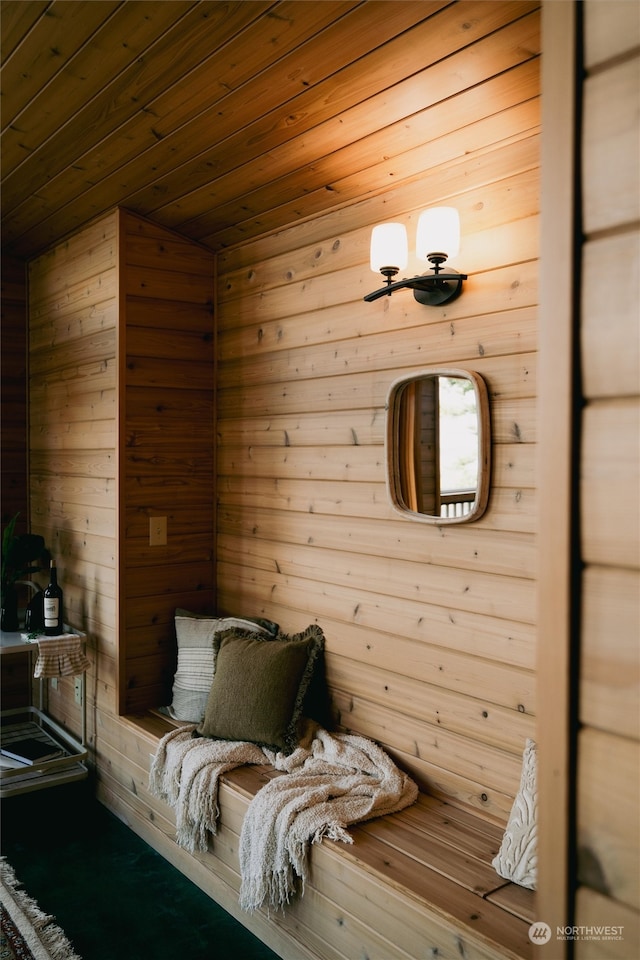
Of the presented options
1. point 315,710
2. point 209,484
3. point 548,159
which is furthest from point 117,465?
point 548,159

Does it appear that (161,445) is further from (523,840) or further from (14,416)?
(523,840)

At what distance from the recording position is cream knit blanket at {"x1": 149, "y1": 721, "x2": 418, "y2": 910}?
2.04 metres

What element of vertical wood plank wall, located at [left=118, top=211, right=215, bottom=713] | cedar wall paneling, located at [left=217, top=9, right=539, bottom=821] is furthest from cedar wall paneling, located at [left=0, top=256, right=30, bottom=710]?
cedar wall paneling, located at [left=217, top=9, right=539, bottom=821]

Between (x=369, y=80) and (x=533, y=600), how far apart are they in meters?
1.39

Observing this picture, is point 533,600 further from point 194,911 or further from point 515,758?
point 194,911

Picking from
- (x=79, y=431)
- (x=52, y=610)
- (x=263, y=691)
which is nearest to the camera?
(x=263, y=691)

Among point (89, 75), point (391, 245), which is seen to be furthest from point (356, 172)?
point (89, 75)

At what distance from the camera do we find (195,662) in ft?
9.58

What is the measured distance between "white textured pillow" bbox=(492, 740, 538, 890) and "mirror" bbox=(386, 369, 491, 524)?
70cm

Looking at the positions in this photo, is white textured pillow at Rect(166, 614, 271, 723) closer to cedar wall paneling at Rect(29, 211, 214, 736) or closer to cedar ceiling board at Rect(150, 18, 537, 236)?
cedar wall paneling at Rect(29, 211, 214, 736)

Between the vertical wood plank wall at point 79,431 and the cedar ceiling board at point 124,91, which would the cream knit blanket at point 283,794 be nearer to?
the vertical wood plank wall at point 79,431

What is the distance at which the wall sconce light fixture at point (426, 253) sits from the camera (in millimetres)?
2045

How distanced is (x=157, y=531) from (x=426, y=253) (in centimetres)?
166

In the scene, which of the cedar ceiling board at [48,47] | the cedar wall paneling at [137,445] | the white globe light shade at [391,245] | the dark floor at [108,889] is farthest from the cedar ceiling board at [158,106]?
the dark floor at [108,889]
